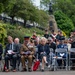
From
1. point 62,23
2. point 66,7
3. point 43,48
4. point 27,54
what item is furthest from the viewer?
point 66,7

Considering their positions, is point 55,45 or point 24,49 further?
point 55,45

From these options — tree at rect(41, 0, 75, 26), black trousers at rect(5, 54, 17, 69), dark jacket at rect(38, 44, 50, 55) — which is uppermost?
tree at rect(41, 0, 75, 26)

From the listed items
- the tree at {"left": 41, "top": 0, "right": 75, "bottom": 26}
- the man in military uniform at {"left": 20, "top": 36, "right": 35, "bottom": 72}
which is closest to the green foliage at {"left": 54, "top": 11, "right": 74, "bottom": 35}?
the tree at {"left": 41, "top": 0, "right": 75, "bottom": 26}

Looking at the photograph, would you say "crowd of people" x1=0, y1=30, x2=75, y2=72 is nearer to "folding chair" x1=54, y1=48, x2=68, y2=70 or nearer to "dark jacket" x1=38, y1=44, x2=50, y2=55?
"dark jacket" x1=38, y1=44, x2=50, y2=55

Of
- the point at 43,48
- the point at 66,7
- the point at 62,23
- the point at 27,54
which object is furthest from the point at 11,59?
the point at 66,7

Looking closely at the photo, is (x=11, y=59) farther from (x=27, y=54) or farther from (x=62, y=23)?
(x=62, y=23)

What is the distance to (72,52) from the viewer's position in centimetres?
1748

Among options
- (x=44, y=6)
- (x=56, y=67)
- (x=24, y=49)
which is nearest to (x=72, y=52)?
(x=56, y=67)

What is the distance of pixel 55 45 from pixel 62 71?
6.50ft

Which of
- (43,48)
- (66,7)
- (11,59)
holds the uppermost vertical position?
(66,7)

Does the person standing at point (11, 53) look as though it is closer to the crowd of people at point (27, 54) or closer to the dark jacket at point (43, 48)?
the crowd of people at point (27, 54)

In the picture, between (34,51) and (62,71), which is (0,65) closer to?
(34,51)

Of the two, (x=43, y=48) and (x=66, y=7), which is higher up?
(x=66, y=7)

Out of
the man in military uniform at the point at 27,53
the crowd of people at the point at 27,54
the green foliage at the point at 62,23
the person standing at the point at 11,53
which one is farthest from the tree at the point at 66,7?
the man in military uniform at the point at 27,53
